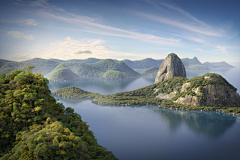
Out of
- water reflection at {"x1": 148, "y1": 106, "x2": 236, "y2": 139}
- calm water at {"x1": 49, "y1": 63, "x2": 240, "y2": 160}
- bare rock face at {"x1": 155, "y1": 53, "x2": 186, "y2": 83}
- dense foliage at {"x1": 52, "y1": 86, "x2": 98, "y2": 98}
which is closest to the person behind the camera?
calm water at {"x1": 49, "y1": 63, "x2": 240, "y2": 160}

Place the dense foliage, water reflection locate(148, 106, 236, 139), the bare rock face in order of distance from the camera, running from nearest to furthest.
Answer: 1. water reflection locate(148, 106, 236, 139)
2. the dense foliage
3. the bare rock face

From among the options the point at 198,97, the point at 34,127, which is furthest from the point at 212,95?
the point at 34,127

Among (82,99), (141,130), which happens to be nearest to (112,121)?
(141,130)

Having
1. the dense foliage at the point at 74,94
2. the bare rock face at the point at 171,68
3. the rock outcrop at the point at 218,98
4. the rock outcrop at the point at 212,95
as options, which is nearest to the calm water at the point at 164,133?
the rock outcrop at the point at 218,98

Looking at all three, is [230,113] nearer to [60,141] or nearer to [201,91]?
[201,91]

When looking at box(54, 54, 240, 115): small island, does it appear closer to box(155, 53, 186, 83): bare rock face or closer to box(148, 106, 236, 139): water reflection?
box(148, 106, 236, 139): water reflection

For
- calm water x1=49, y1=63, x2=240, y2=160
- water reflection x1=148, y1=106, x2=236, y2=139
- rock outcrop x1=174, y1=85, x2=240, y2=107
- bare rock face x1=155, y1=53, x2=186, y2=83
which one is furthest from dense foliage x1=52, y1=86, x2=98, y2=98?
rock outcrop x1=174, y1=85, x2=240, y2=107

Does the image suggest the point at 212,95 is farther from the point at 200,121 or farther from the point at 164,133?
the point at 164,133

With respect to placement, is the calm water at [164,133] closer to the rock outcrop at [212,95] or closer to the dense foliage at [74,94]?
the rock outcrop at [212,95]
